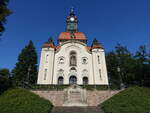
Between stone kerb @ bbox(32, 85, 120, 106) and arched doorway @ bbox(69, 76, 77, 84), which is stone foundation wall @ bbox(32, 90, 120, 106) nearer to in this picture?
stone kerb @ bbox(32, 85, 120, 106)

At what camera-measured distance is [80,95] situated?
19.0 m

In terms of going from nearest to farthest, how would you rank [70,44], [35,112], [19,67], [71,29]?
[35,112] < [70,44] < [19,67] < [71,29]

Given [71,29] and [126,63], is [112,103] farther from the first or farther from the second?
[71,29]

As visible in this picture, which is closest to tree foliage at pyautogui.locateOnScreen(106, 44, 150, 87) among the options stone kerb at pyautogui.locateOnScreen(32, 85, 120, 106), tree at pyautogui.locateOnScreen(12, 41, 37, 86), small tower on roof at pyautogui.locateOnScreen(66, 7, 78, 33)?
stone kerb at pyautogui.locateOnScreen(32, 85, 120, 106)

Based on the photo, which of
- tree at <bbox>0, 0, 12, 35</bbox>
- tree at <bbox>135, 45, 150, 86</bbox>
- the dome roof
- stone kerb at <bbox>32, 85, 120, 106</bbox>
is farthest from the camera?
the dome roof

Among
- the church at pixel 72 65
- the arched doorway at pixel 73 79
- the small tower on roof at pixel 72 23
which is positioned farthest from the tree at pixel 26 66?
the small tower on roof at pixel 72 23

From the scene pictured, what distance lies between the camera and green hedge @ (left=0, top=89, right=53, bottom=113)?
1239 centimetres

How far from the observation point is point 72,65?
101ft

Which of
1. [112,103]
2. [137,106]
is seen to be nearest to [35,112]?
[112,103]

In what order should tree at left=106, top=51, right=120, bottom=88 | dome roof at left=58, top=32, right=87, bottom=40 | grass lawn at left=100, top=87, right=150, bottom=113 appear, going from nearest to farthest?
grass lawn at left=100, top=87, right=150, bottom=113, tree at left=106, top=51, right=120, bottom=88, dome roof at left=58, top=32, right=87, bottom=40

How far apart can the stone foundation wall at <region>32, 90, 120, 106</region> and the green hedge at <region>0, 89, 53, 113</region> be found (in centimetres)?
426

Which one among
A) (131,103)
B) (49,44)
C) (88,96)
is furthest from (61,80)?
(131,103)

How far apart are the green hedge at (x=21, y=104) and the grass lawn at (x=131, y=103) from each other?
6.60 m

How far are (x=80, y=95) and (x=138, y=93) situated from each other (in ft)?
25.0
